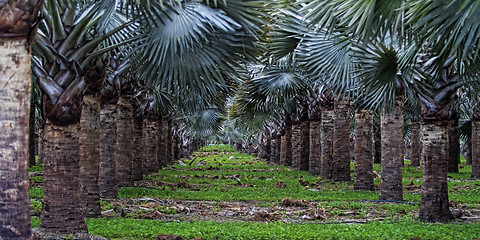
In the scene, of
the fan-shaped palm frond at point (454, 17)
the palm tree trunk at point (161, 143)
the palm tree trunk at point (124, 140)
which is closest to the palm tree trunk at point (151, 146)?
the palm tree trunk at point (161, 143)

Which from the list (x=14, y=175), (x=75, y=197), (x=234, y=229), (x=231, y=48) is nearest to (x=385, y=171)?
(x=234, y=229)

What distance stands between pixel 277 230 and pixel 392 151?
6169mm

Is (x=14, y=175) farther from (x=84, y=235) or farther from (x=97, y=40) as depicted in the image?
(x=97, y=40)

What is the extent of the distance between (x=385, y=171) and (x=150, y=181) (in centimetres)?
1034

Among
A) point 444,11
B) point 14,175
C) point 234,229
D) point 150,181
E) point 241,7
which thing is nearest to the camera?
point 14,175

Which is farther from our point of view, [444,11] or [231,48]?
[231,48]

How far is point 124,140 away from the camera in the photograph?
17578mm

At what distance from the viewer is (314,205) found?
14.3 meters

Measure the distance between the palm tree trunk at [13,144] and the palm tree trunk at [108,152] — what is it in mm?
9201

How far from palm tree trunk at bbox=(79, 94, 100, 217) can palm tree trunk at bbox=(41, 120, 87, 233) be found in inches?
89.1

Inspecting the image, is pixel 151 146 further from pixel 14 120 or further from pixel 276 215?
pixel 14 120

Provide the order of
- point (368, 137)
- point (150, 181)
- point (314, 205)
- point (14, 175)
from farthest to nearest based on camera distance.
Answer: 1. point (150, 181)
2. point (368, 137)
3. point (314, 205)
4. point (14, 175)

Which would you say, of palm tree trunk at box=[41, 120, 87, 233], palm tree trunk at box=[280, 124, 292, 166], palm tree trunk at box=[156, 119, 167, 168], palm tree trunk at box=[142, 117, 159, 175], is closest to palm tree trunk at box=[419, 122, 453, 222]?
palm tree trunk at box=[41, 120, 87, 233]

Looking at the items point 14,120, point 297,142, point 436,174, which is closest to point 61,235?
point 14,120
